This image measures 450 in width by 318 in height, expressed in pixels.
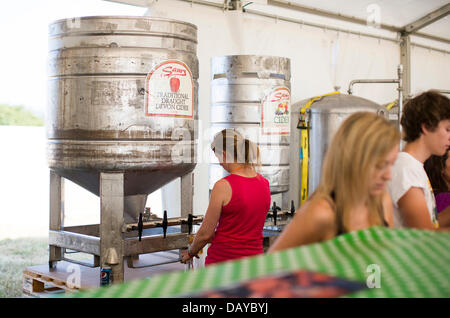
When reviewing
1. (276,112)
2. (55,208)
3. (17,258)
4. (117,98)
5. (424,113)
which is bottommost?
(17,258)

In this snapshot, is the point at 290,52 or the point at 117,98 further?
the point at 290,52

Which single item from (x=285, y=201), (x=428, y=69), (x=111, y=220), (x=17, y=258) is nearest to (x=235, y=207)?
(x=111, y=220)

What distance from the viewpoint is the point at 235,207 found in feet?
10.2

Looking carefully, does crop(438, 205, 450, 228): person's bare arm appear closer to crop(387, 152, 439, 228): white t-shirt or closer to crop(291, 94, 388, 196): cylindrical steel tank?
crop(387, 152, 439, 228): white t-shirt

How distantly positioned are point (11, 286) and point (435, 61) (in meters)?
9.06

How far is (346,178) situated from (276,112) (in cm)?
417

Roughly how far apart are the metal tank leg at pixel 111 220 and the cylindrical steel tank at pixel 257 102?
7.38 ft

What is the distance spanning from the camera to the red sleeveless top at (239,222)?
312 cm

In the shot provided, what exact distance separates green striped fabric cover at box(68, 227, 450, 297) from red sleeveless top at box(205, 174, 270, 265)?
5.74 feet

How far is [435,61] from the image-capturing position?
11.0 metres

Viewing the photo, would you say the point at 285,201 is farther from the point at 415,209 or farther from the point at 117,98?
the point at 415,209

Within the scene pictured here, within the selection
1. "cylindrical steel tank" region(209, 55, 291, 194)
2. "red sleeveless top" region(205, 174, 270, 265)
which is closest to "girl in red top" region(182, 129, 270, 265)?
"red sleeveless top" region(205, 174, 270, 265)

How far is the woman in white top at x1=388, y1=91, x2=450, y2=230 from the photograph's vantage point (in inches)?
89.6

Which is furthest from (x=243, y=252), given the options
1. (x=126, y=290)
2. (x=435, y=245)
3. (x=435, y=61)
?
(x=435, y=61)
